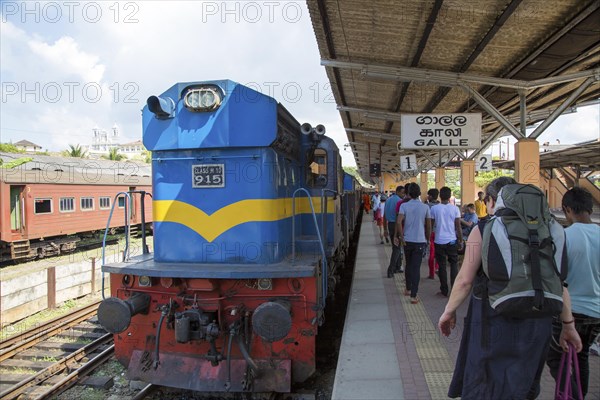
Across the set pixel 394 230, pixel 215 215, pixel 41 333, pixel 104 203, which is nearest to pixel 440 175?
pixel 394 230

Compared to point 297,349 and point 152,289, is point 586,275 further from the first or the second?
point 152,289

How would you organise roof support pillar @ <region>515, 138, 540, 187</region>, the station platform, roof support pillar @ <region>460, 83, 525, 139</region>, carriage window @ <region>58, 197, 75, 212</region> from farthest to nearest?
carriage window @ <region>58, 197, 75, 212</region> → roof support pillar @ <region>460, 83, 525, 139</region> → roof support pillar @ <region>515, 138, 540, 187</region> → the station platform

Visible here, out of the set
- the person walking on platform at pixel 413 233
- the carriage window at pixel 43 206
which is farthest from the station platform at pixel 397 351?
the carriage window at pixel 43 206

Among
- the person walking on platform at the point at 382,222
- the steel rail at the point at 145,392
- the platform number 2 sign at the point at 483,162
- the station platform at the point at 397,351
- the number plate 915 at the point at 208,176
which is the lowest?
the steel rail at the point at 145,392

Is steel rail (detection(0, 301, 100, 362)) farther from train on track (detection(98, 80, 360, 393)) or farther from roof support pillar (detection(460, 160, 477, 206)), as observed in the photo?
roof support pillar (detection(460, 160, 477, 206))

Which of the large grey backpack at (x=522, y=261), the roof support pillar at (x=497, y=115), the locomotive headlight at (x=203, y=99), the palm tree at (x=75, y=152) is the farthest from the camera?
the palm tree at (x=75, y=152)

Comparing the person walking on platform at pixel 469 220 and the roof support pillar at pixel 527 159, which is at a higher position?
the roof support pillar at pixel 527 159

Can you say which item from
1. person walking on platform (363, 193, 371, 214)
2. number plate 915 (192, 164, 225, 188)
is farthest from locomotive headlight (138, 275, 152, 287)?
person walking on platform (363, 193, 371, 214)

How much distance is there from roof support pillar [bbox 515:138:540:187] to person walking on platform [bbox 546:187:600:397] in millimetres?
4532

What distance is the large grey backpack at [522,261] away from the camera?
2.41 metres

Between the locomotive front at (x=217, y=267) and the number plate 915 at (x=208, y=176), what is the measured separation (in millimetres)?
16

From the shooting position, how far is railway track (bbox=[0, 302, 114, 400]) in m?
5.47

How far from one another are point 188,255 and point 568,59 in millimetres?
6446

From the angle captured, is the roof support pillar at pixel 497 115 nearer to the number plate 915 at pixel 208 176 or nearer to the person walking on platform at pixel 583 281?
the person walking on platform at pixel 583 281
